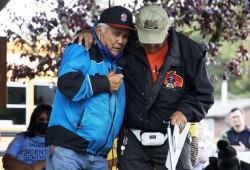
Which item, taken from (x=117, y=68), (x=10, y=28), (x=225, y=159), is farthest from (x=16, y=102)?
(x=117, y=68)

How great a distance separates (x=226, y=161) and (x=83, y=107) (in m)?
3.71

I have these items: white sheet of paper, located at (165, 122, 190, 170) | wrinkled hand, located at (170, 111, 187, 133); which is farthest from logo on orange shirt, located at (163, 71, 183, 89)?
white sheet of paper, located at (165, 122, 190, 170)

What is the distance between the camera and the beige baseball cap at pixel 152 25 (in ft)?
23.9

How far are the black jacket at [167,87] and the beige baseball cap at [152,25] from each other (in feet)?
0.52

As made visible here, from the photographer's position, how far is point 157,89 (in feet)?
24.2

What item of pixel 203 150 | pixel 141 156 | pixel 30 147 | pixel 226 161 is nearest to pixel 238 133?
pixel 203 150

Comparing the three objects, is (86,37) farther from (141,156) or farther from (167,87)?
(141,156)

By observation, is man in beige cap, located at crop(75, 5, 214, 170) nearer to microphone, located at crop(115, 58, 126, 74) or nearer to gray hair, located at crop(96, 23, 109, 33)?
microphone, located at crop(115, 58, 126, 74)

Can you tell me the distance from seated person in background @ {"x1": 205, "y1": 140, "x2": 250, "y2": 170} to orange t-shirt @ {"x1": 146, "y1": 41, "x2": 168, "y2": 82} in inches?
129

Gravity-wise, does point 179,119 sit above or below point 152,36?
below

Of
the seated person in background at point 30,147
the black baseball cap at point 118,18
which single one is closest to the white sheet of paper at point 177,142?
the black baseball cap at point 118,18

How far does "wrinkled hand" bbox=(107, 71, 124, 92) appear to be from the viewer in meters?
7.13

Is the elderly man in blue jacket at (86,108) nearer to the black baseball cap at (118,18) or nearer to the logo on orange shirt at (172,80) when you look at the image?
the black baseball cap at (118,18)

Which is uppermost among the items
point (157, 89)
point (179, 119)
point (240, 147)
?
point (157, 89)
